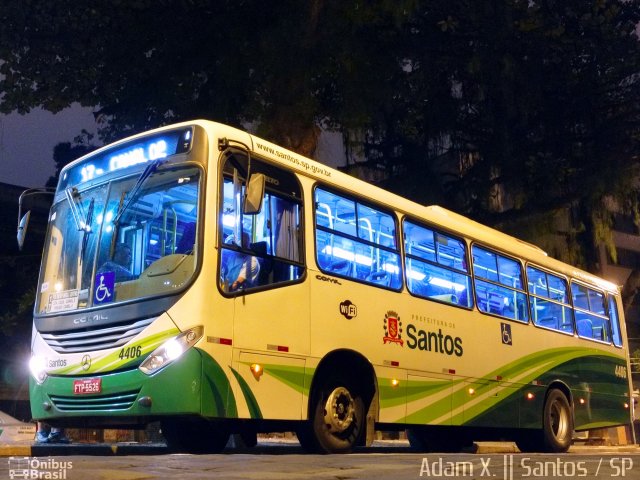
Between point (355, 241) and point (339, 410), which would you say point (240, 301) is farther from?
point (355, 241)

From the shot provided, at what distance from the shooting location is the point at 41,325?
8.84 metres

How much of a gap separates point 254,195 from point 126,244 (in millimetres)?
1484

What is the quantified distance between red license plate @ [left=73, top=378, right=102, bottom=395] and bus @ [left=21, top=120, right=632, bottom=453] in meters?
0.02

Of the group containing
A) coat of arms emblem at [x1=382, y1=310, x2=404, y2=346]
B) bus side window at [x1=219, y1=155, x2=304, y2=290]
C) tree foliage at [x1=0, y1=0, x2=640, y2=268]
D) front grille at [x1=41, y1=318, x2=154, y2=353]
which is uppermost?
tree foliage at [x1=0, y1=0, x2=640, y2=268]

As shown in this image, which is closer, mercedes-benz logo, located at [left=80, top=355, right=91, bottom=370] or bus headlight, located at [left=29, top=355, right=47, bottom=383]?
mercedes-benz logo, located at [left=80, top=355, right=91, bottom=370]

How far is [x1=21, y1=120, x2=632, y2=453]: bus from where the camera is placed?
25.5 ft

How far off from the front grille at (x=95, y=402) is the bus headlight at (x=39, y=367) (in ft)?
0.90

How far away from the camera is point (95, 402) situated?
26.4 feet

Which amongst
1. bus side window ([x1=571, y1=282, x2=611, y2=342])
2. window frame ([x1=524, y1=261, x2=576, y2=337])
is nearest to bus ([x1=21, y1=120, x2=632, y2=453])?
window frame ([x1=524, y1=261, x2=576, y2=337])

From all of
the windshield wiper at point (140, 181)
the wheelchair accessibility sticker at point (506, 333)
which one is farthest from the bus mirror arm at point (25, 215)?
the wheelchair accessibility sticker at point (506, 333)

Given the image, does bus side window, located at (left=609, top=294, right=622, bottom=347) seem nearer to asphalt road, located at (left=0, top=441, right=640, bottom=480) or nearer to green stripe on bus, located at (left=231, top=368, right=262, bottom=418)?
asphalt road, located at (left=0, top=441, right=640, bottom=480)

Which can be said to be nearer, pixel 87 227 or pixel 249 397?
pixel 249 397

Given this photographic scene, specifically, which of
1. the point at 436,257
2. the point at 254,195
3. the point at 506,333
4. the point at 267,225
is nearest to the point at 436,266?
the point at 436,257

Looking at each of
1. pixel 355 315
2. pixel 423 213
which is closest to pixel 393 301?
pixel 355 315
